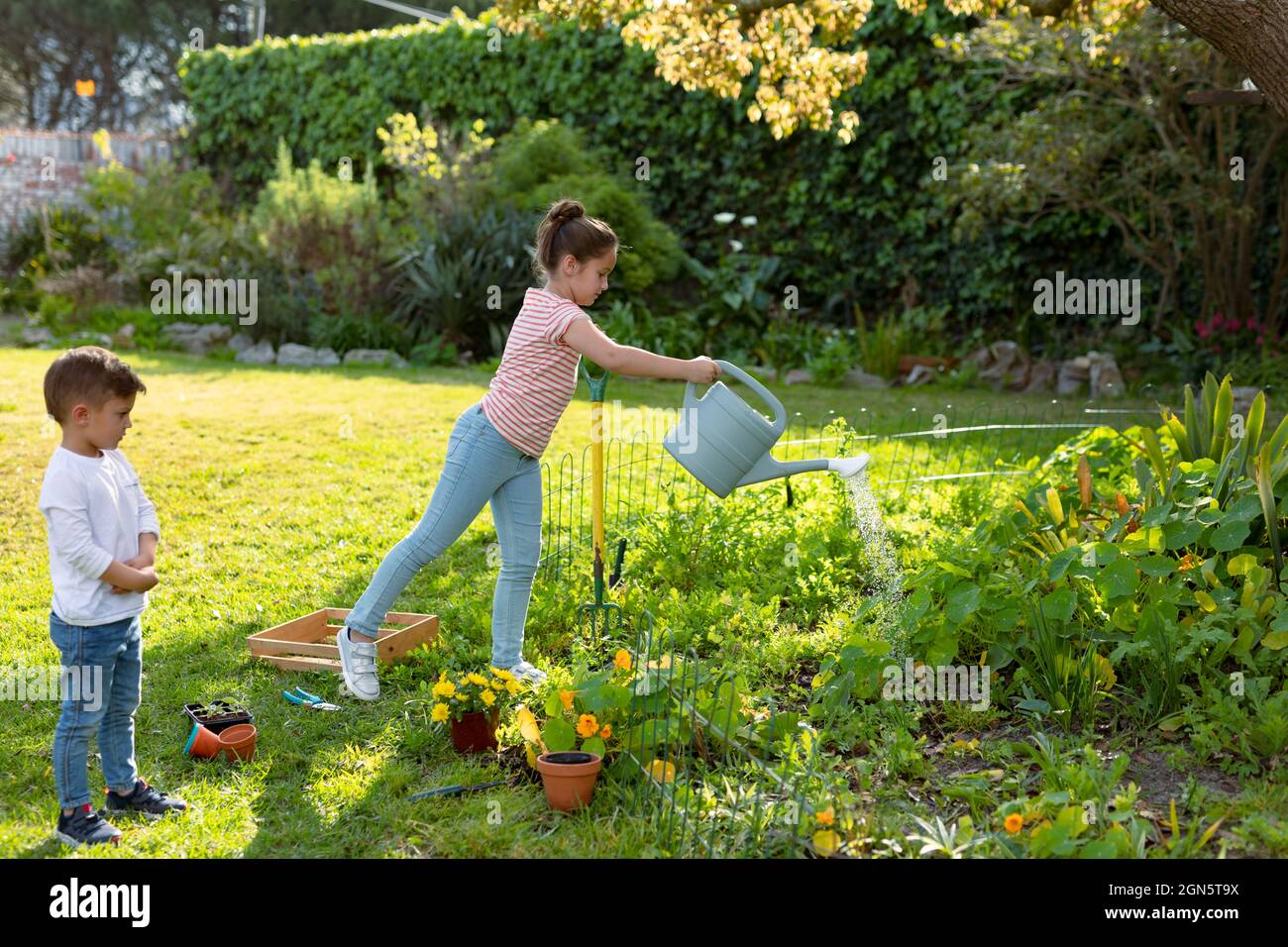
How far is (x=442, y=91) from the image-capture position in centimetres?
1254

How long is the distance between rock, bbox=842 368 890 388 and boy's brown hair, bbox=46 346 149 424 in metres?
7.09

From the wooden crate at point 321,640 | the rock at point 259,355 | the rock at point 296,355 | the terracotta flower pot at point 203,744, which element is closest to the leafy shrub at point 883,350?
the rock at point 296,355

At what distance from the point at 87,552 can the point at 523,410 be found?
1212 millimetres

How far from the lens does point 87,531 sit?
8.13 feet

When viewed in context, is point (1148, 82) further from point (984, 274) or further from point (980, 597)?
point (980, 597)

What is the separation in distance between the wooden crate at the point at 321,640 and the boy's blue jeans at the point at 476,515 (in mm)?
314

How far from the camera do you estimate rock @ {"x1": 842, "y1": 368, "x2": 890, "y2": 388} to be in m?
9.02

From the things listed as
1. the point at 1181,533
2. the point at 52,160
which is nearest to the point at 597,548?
the point at 1181,533

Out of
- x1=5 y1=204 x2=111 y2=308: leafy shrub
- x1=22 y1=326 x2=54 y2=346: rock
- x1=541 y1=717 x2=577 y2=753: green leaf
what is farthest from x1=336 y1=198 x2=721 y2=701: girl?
x1=5 y1=204 x2=111 y2=308: leafy shrub

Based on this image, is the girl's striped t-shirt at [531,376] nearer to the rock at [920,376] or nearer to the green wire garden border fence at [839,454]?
the green wire garden border fence at [839,454]

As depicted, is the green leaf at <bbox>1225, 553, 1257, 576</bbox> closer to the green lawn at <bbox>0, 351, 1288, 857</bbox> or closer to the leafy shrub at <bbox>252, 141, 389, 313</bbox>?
the green lawn at <bbox>0, 351, 1288, 857</bbox>
